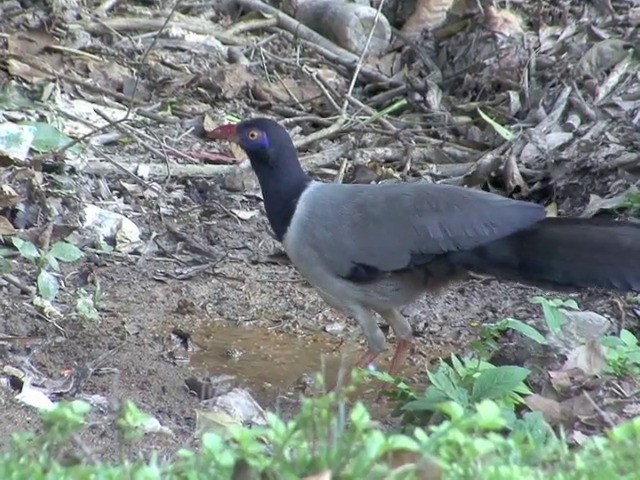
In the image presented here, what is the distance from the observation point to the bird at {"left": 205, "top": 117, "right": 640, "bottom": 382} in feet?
17.3

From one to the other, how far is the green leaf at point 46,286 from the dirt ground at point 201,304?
0.09m

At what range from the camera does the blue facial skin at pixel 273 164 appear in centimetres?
598

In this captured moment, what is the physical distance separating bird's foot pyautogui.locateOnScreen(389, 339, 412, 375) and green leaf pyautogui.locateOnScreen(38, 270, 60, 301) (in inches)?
62.3

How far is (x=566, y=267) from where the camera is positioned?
527 centimetres

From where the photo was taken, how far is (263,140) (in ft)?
20.0

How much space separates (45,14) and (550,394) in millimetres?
5533

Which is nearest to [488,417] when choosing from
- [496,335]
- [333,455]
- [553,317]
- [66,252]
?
[333,455]

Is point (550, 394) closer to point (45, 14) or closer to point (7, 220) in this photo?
point (7, 220)

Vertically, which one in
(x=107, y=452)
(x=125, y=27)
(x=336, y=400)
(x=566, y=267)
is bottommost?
(x=125, y=27)

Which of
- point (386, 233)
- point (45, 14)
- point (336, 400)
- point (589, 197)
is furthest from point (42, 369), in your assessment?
point (45, 14)

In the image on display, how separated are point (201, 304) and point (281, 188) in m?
0.92

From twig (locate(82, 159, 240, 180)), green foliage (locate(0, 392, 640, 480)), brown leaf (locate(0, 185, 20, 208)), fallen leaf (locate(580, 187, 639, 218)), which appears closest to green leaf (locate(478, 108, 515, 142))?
fallen leaf (locate(580, 187, 639, 218))

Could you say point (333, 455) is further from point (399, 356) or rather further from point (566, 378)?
point (399, 356)

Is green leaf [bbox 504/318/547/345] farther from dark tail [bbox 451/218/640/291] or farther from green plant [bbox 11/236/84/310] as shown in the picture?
green plant [bbox 11/236/84/310]
